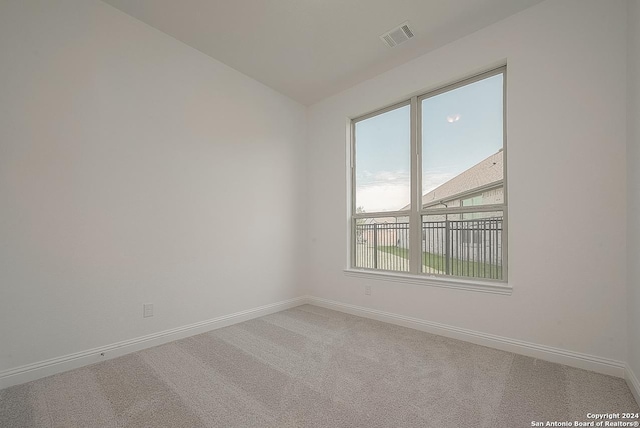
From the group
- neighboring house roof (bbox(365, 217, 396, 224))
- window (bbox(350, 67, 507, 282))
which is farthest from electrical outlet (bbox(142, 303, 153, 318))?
neighboring house roof (bbox(365, 217, 396, 224))

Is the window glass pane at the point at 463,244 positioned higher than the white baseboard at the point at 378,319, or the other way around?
the window glass pane at the point at 463,244

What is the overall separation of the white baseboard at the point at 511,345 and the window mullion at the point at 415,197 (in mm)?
562

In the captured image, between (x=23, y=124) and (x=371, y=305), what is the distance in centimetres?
350

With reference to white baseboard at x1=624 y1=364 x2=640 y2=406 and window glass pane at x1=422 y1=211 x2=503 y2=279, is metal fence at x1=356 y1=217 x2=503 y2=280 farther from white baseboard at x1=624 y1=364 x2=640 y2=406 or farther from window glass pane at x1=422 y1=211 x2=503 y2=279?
white baseboard at x1=624 y1=364 x2=640 y2=406

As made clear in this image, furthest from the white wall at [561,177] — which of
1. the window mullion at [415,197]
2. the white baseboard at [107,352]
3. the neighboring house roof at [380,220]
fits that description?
the white baseboard at [107,352]

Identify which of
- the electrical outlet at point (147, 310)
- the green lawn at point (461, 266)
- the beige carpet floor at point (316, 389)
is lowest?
the beige carpet floor at point (316, 389)

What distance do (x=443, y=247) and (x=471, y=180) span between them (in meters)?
0.75

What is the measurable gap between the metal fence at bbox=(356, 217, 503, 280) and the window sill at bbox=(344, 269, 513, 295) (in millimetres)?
126

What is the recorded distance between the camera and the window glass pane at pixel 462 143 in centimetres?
262

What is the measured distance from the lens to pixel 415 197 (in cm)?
312

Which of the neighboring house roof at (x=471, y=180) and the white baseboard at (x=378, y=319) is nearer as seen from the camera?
the white baseboard at (x=378, y=319)

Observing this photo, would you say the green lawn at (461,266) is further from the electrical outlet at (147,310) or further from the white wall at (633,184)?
the electrical outlet at (147,310)

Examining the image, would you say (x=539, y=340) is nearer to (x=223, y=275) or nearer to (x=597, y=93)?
(x=597, y=93)

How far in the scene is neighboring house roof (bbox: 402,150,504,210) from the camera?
2613mm
